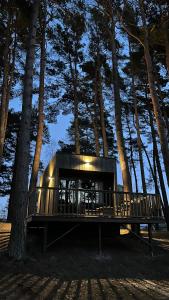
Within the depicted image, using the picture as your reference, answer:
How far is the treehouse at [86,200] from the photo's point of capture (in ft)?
31.4

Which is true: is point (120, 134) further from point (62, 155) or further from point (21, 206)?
point (21, 206)

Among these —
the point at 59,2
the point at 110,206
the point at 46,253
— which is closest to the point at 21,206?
the point at 46,253

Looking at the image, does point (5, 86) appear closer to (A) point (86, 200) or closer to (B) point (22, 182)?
(A) point (86, 200)

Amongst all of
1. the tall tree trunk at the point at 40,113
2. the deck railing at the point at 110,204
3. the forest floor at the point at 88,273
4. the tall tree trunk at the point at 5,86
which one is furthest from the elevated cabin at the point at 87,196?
the tall tree trunk at the point at 5,86

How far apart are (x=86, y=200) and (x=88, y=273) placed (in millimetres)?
3903

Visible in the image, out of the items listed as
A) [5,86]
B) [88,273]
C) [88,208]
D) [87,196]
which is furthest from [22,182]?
[5,86]

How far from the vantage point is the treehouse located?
956 centimetres

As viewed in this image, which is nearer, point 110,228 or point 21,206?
point 21,206

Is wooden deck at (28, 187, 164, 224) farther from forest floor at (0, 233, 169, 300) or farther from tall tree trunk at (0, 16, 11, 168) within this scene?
tall tree trunk at (0, 16, 11, 168)

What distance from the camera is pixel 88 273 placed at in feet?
26.0

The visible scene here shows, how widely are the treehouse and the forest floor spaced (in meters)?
0.98

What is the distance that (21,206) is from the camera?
27.5 ft

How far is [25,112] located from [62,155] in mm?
2985

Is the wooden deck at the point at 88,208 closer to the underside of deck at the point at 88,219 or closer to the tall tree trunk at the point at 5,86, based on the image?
the underside of deck at the point at 88,219
